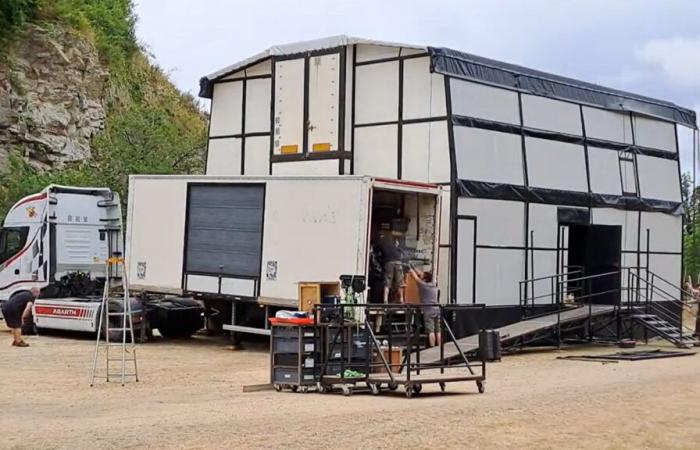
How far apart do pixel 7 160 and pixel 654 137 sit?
21148mm

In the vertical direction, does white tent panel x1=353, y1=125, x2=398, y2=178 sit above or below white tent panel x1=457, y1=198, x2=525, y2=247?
above

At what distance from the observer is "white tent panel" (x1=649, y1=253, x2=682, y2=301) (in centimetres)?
2722

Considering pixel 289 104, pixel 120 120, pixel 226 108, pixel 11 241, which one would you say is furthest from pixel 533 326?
pixel 120 120

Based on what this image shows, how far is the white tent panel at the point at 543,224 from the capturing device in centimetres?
2317

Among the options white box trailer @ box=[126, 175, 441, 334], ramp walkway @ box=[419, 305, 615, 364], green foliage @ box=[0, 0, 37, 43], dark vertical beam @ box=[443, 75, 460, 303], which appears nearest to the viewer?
ramp walkway @ box=[419, 305, 615, 364]

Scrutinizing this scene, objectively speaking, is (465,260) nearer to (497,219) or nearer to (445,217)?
(445,217)

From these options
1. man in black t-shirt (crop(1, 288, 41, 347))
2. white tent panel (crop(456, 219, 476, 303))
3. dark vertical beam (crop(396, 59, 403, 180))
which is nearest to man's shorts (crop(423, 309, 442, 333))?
white tent panel (crop(456, 219, 476, 303))

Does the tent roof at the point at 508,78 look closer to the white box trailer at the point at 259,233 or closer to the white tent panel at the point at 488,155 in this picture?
the white tent panel at the point at 488,155

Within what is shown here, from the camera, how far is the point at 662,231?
27.5 m

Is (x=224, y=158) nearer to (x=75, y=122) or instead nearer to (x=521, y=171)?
(x=521, y=171)

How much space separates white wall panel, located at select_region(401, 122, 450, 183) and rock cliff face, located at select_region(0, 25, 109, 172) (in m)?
18.4

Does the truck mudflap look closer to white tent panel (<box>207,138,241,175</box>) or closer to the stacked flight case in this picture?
white tent panel (<box>207,138,241,175</box>)

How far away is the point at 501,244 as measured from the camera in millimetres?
22375

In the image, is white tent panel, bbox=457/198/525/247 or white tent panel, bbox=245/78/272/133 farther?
white tent panel, bbox=245/78/272/133
